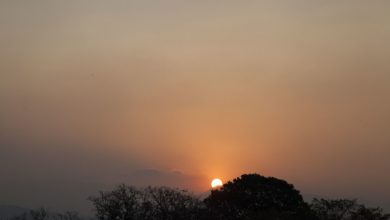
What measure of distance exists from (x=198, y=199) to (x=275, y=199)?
9455mm

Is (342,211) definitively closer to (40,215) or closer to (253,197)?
(253,197)

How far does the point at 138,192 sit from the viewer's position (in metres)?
58.6

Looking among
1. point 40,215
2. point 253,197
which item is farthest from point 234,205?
point 40,215

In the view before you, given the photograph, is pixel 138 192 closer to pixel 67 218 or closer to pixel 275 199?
pixel 67 218

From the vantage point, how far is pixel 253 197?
59.7 meters

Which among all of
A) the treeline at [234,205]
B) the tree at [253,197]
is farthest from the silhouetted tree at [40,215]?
the tree at [253,197]

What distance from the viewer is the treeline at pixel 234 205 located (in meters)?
53.2

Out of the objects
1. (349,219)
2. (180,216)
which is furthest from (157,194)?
(349,219)

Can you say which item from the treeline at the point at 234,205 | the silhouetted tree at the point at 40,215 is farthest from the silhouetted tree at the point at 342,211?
the silhouetted tree at the point at 40,215

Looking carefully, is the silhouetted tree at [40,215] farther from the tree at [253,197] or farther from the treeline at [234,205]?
the tree at [253,197]

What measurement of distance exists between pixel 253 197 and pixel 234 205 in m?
2.96

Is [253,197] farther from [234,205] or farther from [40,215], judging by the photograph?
[40,215]

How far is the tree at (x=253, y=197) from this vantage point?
2229 inches

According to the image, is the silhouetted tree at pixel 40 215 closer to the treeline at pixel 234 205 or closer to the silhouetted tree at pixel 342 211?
the treeline at pixel 234 205
